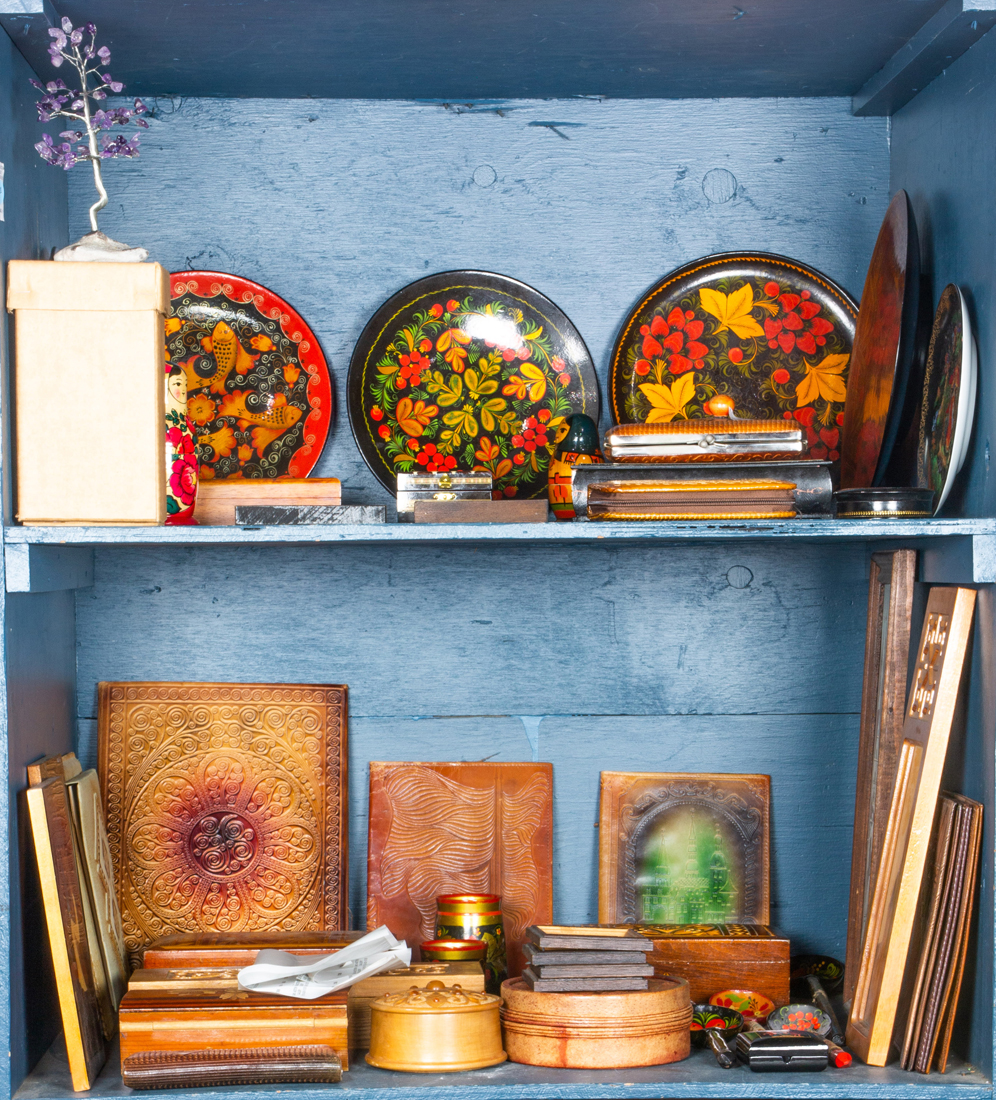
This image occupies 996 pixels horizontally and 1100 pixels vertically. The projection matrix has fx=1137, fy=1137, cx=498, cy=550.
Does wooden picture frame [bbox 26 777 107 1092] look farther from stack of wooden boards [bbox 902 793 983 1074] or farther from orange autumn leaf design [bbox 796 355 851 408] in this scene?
orange autumn leaf design [bbox 796 355 851 408]

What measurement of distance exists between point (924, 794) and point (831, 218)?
1.12 meters

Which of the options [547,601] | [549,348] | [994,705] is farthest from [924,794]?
[549,348]

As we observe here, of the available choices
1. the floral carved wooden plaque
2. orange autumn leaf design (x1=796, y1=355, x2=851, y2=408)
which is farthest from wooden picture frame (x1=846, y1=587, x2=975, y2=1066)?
the floral carved wooden plaque

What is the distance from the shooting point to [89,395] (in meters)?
1.66

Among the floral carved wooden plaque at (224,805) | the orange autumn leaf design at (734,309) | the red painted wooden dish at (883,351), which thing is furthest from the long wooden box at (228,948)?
the orange autumn leaf design at (734,309)

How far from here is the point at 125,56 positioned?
1.93 metres

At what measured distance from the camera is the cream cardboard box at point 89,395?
1.65 m

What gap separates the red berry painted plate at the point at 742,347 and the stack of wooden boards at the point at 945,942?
77 centimetres

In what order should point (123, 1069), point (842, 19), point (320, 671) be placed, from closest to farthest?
point (123, 1069) < point (842, 19) < point (320, 671)

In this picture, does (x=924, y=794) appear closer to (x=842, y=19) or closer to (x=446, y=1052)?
(x=446, y=1052)

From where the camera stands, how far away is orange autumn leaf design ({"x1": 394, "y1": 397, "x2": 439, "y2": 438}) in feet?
7.01

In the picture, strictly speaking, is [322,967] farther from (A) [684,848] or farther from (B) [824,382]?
(B) [824,382]

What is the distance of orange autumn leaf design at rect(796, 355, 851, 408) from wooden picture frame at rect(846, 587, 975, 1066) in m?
0.50

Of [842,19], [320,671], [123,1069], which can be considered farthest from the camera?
[320,671]
